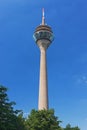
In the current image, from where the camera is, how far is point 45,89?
388ft

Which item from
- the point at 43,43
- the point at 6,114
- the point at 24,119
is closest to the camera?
the point at 6,114

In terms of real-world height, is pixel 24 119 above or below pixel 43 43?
below

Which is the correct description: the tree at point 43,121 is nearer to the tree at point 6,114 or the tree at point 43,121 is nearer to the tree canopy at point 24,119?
the tree canopy at point 24,119

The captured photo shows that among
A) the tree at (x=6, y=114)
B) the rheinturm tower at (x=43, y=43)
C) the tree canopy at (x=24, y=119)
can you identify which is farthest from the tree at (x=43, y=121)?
the rheinturm tower at (x=43, y=43)

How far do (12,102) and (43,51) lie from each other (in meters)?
89.0

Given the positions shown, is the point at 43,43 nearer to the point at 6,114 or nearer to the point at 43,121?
the point at 43,121

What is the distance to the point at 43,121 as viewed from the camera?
190 feet

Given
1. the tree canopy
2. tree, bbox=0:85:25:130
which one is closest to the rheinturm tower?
the tree canopy

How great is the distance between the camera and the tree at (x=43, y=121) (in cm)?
5691

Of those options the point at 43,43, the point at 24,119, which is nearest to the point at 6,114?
the point at 24,119

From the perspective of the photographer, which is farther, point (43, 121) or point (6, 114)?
point (43, 121)

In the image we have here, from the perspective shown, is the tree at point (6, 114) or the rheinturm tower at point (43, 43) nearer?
the tree at point (6, 114)

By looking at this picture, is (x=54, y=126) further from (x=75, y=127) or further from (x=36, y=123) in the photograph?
(x=75, y=127)

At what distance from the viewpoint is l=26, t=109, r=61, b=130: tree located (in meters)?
56.9
